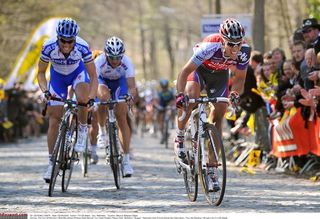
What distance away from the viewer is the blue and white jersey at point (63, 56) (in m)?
12.0

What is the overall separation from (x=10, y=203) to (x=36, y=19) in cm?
4070

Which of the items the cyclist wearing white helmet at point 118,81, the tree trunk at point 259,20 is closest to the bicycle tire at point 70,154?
the cyclist wearing white helmet at point 118,81

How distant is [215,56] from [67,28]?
191 cm

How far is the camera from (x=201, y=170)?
10664 mm

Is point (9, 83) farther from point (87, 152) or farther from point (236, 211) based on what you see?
point (236, 211)

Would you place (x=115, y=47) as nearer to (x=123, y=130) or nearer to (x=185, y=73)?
(x=123, y=130)

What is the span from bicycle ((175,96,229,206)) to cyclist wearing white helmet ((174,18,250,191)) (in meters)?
0.10

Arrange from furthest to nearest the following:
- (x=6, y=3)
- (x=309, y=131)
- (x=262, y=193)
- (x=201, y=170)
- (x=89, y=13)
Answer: (x=89, y=13) → (x=6, y=3) → (x=309, y=131) → (x=262, y=193) → (x=201, y=170)

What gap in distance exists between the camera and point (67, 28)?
11672 mm

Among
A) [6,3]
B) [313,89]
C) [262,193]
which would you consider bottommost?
[262,193]

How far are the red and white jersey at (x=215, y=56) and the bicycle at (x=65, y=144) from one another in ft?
6.26

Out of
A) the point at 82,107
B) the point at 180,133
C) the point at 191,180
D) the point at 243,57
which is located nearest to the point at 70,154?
the point at 82,107

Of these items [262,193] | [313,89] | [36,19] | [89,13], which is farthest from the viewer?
[89,13]

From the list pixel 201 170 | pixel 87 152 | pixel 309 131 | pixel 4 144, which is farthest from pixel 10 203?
pixel 4 144
